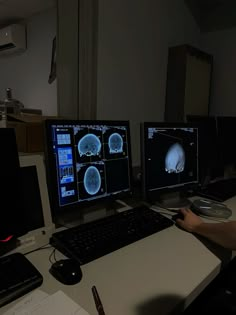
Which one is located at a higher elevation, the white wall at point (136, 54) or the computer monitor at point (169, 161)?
the white wall at point (136, 54)

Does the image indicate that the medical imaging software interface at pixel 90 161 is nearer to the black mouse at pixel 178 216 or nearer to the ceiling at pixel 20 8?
the black mouse at pixel 178 216

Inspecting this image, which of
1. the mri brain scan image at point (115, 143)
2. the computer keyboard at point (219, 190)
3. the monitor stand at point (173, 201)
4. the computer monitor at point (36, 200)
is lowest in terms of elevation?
the computer keyboard at point (219, 190)

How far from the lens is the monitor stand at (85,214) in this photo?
1.14 metres

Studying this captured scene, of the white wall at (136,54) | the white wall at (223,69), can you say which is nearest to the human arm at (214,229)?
the white wall at (136,54)

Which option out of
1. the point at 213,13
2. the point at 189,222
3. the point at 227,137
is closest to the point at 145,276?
the point at 189,222

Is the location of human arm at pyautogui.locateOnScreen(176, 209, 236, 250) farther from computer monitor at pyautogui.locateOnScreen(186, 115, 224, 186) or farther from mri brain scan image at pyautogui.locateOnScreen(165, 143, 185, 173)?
computer monitor at pyautogui.locateOnScreen(186, 115, 224, 186)

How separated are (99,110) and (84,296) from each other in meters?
1.24

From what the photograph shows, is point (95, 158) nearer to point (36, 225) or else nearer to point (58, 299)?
point (36, 225)

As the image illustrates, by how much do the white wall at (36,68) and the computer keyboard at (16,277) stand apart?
3.12 meters

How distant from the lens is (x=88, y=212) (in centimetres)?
123

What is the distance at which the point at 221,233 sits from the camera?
3.42ft

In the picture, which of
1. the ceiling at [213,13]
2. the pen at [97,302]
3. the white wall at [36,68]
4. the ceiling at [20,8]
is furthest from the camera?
the white wall at [36,68]

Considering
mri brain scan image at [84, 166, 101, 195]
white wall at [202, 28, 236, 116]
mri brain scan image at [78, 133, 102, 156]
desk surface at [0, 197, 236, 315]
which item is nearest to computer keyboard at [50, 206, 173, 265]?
desk surface at [0, 197, 236, 315]

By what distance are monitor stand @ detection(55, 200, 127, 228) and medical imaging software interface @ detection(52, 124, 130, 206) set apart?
76 mm
